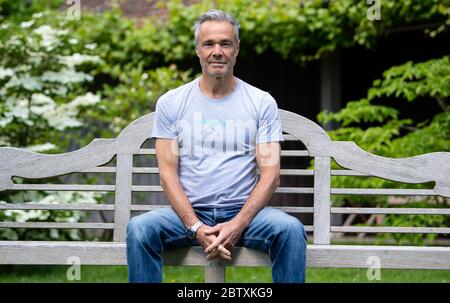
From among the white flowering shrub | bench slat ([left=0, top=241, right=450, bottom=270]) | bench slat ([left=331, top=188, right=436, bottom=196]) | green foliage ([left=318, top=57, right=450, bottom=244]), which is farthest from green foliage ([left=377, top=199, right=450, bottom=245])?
the white flowering shrub

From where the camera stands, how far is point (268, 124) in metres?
3.79

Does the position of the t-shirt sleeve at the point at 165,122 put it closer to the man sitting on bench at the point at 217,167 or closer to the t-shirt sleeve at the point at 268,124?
the man sitting on bench at the point at 217,167

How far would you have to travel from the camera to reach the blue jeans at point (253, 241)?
11.5 feet

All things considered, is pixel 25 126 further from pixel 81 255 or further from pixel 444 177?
pixel 444 177

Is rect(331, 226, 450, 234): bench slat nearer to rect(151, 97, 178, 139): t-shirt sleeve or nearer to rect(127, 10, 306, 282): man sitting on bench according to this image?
rect(127, 10, 306, 282): man sitting on bench

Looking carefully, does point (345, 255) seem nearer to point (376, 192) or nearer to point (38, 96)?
point (376, 192)

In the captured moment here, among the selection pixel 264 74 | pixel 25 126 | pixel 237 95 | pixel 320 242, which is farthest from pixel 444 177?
pixel 264 74

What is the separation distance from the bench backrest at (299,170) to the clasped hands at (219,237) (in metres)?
0.57

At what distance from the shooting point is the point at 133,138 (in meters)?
4.18

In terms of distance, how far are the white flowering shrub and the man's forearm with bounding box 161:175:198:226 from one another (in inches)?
107

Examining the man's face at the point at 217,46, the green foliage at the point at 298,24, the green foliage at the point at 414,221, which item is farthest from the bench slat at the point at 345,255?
the green foliage at the point at 298,24

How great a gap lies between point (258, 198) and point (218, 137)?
356mm

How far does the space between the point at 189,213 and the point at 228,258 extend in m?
0.27
